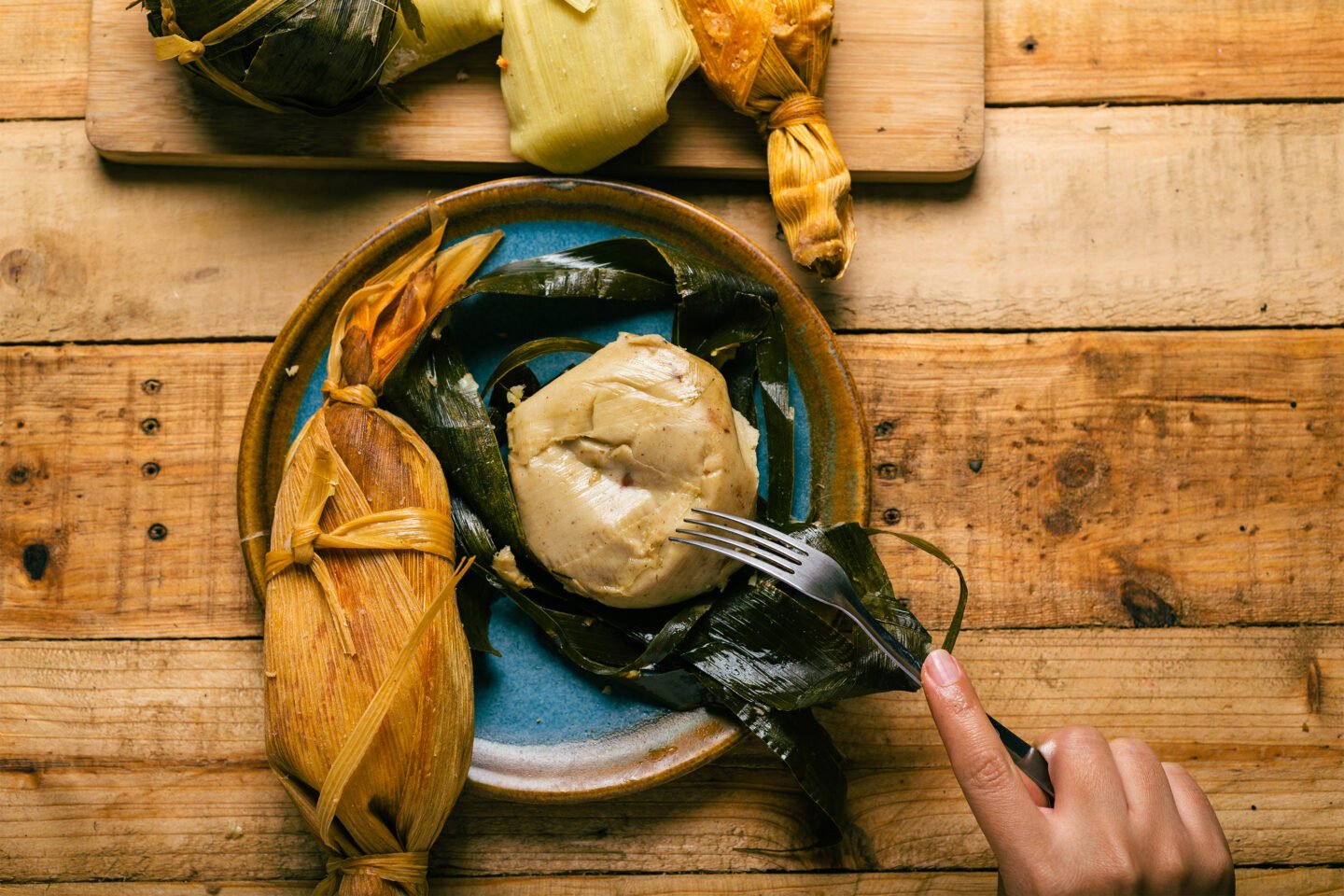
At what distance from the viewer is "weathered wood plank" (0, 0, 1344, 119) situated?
1.70 metres

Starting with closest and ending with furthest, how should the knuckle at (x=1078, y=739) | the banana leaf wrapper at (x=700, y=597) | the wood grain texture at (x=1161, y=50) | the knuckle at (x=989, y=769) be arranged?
the knuckle at (x=989, y=769), the knuckle at (x=1078, y=739), the banana leaf wrapper at (x=700, y=597), the wood grain texture at (x=1161, y=50)

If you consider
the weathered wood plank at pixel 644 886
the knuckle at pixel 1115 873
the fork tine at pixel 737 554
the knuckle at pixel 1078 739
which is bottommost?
the weathered wood plank at pixel 644 886

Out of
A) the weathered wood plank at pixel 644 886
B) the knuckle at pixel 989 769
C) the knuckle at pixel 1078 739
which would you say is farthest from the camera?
the weathered wood plank at pixel 644 886

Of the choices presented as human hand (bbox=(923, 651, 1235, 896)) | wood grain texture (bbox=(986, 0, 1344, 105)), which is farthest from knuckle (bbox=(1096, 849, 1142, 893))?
wood grain texture (bbox=(986, 0, 1344, 105))

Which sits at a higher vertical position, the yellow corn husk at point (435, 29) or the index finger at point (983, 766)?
the yellow corn husk at point (435, 29)

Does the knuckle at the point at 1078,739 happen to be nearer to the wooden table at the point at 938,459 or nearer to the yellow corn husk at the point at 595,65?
the wooden table at the point at 938,459

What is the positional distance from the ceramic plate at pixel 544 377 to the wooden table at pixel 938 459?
0.14 meters

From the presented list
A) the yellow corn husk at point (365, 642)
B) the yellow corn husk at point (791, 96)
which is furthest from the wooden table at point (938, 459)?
the yellow corn husk at point (365, 642)

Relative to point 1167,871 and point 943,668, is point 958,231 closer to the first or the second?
point 943,668

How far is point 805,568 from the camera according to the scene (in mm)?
1409

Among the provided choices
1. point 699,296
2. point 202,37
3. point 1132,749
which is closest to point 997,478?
point 1132,749

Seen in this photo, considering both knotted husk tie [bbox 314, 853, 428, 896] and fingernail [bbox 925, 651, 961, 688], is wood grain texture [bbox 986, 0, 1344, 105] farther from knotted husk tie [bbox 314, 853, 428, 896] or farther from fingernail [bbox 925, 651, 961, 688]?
knotted husk tie [bbox 314, 853, 428, 896]

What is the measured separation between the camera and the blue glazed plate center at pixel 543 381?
5.02 ft

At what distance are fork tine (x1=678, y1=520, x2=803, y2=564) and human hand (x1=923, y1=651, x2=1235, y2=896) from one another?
245 millimetres
